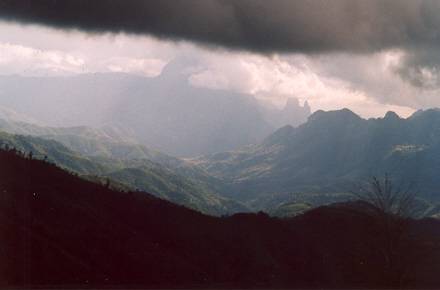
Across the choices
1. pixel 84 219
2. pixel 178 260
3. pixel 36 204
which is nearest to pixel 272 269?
pixel 178 260

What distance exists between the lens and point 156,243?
104500 millimetres

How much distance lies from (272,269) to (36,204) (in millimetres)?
50537

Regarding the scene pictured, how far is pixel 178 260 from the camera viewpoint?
9838 centimetres

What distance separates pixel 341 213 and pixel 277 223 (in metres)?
30.4

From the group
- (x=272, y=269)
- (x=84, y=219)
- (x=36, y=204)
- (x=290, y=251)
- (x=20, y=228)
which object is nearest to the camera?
(x=20, y=228)

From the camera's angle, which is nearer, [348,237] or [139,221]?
[139,221]

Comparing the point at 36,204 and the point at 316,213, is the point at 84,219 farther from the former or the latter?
the point at 316,213

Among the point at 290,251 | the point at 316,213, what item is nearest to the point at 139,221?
the point at 290,251

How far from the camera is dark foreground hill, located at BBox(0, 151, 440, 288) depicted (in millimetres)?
71062

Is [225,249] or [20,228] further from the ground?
[20,228]

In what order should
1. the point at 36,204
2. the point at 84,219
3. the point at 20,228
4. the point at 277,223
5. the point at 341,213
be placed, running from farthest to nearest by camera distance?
the point at 341,213, the point at 277,223, the point at 84,219, the point at 36,204, the point at 20,228

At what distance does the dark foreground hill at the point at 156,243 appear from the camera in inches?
2798

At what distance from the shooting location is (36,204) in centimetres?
Answer: 9200

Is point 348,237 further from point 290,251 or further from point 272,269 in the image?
point 272,269
